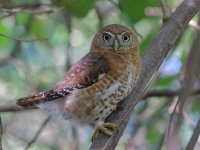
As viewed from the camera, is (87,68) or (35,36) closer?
(87,68)

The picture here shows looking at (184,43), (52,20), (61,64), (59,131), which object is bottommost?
(59,131)

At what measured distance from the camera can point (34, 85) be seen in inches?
142

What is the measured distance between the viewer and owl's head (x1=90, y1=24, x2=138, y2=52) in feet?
8.79

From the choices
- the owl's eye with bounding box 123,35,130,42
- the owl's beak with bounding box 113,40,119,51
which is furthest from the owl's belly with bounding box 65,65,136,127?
the owl's eye with bounding box 123,35,130,42

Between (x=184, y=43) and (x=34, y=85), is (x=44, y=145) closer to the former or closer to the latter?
(x=34, y=85)

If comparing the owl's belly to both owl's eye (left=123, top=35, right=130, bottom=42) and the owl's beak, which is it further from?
owl's eye (left=123, top=35, right=130, bottom=42)

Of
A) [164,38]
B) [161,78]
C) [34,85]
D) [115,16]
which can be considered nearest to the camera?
[164,38]

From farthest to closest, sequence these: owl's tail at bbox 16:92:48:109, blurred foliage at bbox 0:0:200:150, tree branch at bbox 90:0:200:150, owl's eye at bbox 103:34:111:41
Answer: blurred foliage at bbox 0:0:200:150 → owl's eye at bbox 103:34:111:41 → owl's tail at bbox 16:92:48:109 → tree branch at bbox 90:0:200:150

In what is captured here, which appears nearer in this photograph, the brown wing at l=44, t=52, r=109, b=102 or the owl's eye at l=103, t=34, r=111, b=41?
the brown wing at l=44, t=52, r=109, b=102

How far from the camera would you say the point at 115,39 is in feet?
8.83

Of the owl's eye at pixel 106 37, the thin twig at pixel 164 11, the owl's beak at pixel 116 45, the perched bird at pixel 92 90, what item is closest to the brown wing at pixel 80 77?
the perched bird at pixel 92 90

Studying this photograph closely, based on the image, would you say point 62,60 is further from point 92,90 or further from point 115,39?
point 92,90

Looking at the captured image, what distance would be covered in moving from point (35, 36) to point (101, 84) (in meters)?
1.34

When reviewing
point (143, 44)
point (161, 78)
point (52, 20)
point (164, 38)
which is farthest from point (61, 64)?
point (164, 38)
